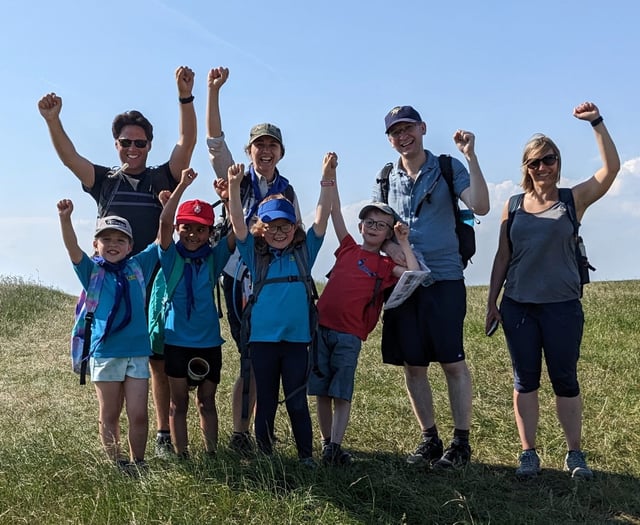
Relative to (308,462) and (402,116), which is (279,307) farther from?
(402,116)

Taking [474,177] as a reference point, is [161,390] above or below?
below

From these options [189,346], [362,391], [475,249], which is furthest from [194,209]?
[362,391]

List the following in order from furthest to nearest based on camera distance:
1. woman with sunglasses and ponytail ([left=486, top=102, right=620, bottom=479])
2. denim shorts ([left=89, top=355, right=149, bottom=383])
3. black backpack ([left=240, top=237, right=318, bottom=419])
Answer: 1. woman with sunglasses and ponytail ([left=486, top=102, right=620, bottom=479])
2. black backpack ([left=240, top=237, right=318, bottom=419])
3. denim shorts ([left=89, top=355, right=149, bottom=383])

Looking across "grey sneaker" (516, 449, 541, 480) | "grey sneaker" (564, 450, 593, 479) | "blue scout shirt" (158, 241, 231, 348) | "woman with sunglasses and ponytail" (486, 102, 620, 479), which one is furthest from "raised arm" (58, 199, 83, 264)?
"grey sneaker" (564, 450, 593, 479)

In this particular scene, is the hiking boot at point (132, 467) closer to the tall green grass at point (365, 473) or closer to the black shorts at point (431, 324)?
the tall green grass at point (365, 473)

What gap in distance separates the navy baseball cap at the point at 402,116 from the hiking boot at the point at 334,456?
8.34 ft

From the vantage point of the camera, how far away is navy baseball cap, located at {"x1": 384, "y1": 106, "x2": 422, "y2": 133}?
18.2 feet

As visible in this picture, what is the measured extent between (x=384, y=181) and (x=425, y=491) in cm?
247

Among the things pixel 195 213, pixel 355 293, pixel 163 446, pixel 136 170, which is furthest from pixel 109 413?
pixel 355 293

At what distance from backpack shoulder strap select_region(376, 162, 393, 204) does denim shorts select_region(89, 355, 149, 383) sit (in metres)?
2.29

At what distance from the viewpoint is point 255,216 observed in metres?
5.41

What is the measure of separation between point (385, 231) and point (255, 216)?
1036mm

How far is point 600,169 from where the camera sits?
5.46m

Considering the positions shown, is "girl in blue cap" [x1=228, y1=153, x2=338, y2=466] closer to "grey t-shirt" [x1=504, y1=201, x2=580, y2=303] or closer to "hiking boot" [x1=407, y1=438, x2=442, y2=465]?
"hiking boot" [x1=407, y1=438, x2=442, y2=465]
